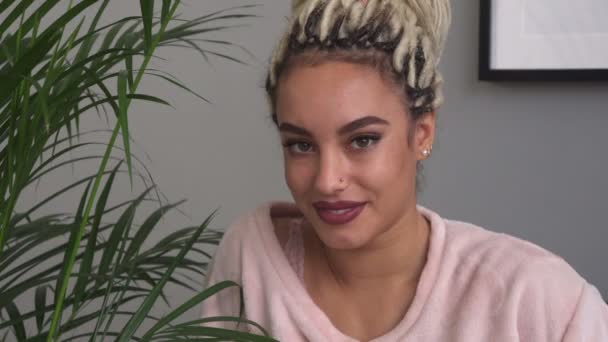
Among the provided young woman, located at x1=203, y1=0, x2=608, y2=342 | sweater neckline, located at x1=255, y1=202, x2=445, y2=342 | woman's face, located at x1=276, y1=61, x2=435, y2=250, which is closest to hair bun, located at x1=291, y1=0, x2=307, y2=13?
young woman, located at x1=203, y1=0, x2=608, y2=342

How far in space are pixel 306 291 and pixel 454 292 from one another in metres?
0.21

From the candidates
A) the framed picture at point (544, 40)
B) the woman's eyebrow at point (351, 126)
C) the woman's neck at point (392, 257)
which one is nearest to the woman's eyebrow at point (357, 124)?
the woman's eyebrow at point (351, 126)

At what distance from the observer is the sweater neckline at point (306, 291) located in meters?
1.06

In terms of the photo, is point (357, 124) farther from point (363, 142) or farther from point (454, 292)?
point (454, 292)

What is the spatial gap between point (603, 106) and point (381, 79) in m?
0.70

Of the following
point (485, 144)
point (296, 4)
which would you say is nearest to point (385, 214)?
point (296, 4)

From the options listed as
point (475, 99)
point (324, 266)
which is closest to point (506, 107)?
point (475, 99)

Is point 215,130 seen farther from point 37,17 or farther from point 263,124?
point 37,17

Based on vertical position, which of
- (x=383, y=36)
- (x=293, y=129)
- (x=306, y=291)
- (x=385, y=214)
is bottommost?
(x=306, y=291)

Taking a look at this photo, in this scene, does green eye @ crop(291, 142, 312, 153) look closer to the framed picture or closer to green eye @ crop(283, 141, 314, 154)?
green eye @ crop(283, 141, 314, 154)

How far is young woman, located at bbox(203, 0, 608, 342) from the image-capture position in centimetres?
98

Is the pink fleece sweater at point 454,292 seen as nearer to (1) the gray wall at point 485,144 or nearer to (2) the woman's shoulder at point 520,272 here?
(2) the woman's shoulder at point 520,272

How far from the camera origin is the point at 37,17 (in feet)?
2.60

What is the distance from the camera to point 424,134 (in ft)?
→ 3.53
